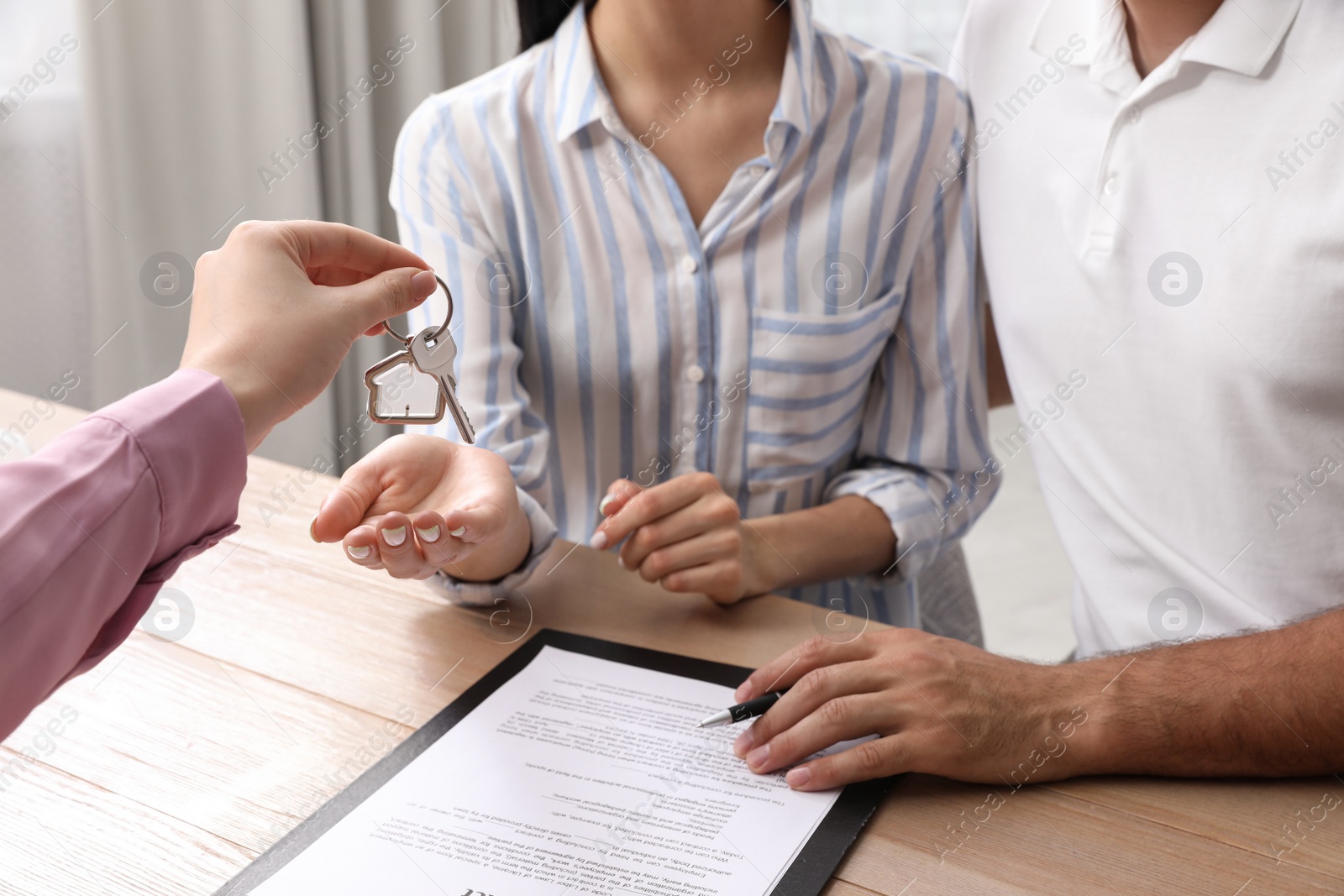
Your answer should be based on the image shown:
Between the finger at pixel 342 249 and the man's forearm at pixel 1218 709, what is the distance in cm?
56

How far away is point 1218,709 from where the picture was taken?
2.37 feet

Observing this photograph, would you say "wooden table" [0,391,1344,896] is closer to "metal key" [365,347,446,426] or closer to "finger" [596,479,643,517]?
"finger" [596,479,643,517]

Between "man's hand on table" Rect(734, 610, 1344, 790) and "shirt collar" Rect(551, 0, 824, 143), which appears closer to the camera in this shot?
"man's hand on table" Rect(734, 610, 1344, 790)

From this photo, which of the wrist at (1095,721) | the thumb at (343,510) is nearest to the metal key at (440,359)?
the thumb at (343,510)

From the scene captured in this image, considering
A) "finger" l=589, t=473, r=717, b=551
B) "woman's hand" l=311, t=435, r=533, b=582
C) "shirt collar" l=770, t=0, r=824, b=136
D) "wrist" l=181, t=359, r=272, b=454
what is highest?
"shirt collar" l=770, t=0, r=824, b=136

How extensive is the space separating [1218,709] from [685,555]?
0.41m

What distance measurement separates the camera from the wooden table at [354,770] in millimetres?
619

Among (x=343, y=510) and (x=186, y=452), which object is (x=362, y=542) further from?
(x=186, y=452)

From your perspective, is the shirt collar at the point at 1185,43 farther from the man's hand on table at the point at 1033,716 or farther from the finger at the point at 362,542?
the finger at the point at 362,542

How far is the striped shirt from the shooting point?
1113 mm

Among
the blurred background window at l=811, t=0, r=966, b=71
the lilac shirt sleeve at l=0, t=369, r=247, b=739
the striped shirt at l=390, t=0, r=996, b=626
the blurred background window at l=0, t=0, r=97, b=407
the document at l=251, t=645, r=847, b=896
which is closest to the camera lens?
the lilac shirt sleeve at l=0, t=369, r=247, b=739

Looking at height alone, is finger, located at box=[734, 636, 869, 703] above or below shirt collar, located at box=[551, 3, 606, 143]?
below

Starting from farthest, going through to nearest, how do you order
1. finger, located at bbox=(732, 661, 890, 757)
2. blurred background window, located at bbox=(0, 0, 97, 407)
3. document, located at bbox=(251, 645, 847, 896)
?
1. blurred background window, located at bbox=(0, 0, 97, 407)
2. finger, located at bbox=(732, 661, 890, 757)
3. document, located at bbox=(251, 645, 847, 896)

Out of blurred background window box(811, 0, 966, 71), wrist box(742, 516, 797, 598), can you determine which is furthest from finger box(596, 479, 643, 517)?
blurred background window box(811, 0, 966, 71)
